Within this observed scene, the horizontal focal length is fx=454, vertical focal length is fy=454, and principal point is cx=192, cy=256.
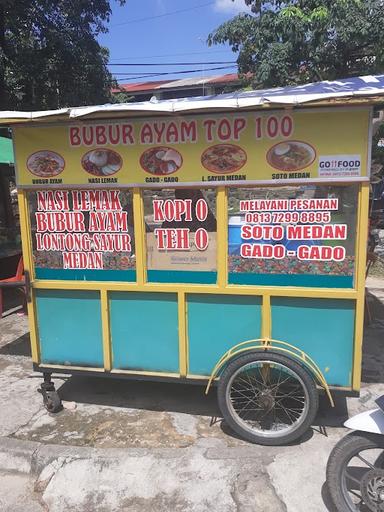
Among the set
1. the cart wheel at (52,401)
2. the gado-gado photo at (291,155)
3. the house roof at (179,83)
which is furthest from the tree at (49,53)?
the house roof at (179,83)

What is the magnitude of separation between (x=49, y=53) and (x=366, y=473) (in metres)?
8.45

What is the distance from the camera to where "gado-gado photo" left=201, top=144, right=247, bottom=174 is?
2916 millimetres

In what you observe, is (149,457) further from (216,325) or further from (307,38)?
(307,38)

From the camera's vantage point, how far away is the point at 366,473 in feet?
7.53

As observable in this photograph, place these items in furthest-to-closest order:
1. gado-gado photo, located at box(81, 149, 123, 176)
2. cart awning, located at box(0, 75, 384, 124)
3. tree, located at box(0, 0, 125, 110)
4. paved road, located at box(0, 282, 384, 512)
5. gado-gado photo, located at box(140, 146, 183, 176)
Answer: tree, located at box(0, 0, 125, 110), gado-gado photo, located at box(81, 149, 123, 176), gado-gado photo, located at box(140, 146, 183, 176), paved road, located at box(0, 282, 384, 512), cart awning, located at box(0, 75, 384, 124)

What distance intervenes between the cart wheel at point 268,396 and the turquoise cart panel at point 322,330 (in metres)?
0.17

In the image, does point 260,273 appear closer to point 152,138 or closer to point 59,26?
point 152,138

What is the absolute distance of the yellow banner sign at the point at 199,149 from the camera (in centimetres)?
275

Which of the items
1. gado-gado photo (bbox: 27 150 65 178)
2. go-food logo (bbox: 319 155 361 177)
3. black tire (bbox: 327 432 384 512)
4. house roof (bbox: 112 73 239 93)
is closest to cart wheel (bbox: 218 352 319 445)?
black tire (bbox: 327 432 384 512)

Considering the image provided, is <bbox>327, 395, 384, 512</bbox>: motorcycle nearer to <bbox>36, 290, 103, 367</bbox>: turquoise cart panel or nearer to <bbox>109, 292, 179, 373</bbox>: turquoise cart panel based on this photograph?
<bbox>109, 292, 179, 373</bbox>: turquoise cart panel

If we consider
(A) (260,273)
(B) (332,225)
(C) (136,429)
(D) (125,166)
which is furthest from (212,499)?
(D) (125,166)

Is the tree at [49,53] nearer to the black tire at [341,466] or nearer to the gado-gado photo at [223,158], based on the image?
the gado-gado photo at [223,158]

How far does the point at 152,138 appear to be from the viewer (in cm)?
304

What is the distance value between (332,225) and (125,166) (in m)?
1.44
